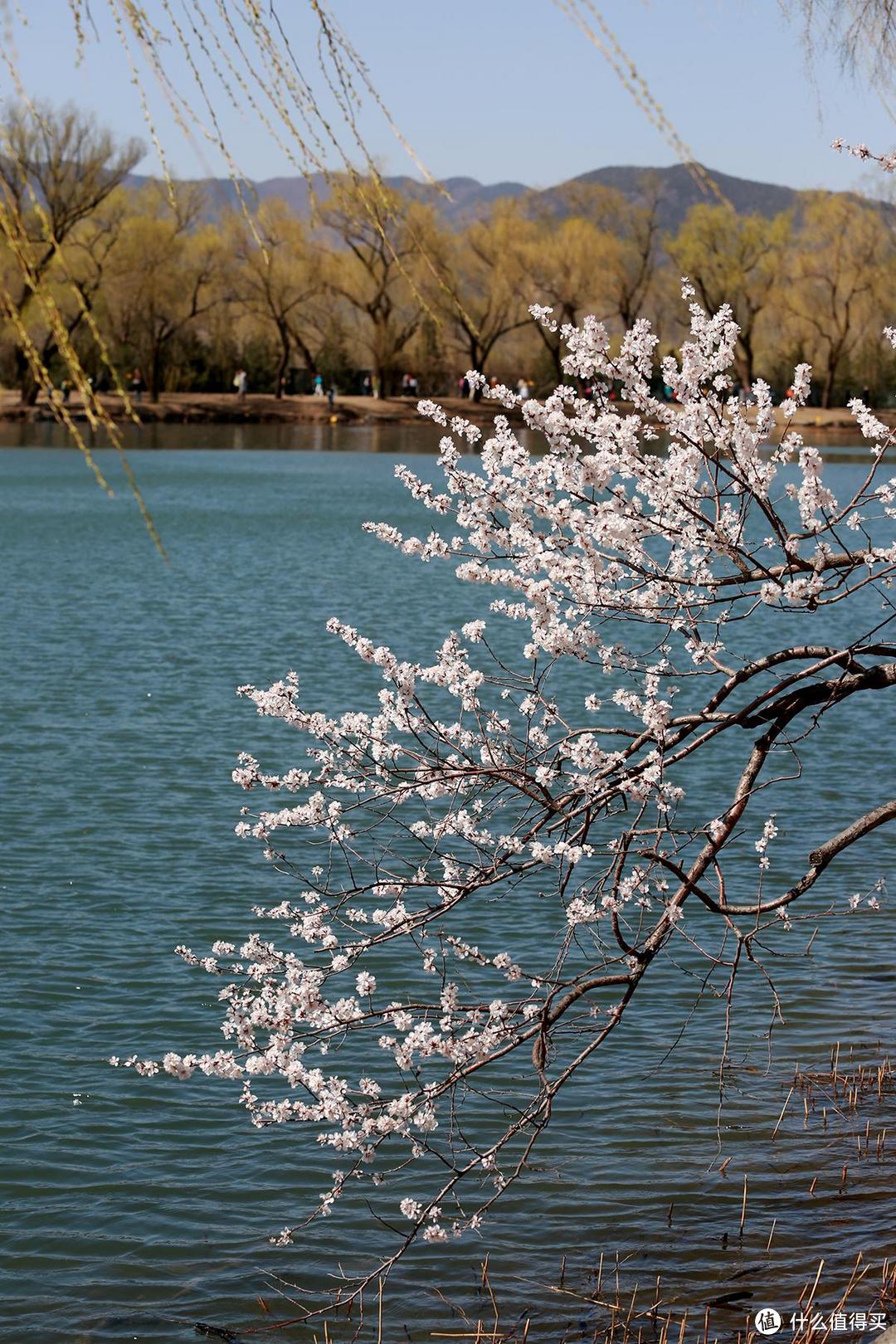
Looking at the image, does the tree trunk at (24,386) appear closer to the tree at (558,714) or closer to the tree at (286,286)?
the tree at (286,286)

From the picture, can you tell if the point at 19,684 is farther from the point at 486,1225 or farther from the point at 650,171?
the point at 650,171

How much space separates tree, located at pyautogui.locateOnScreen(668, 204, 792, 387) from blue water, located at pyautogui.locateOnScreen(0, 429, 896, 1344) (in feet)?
200

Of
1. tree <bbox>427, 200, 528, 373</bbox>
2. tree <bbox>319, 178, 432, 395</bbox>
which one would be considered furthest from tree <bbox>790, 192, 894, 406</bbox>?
tree <bbox>319, 178, 432, 395</bbox>

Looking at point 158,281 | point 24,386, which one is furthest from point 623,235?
point 24,386

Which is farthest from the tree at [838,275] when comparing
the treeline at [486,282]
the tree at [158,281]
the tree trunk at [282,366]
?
the tree at [158,281]

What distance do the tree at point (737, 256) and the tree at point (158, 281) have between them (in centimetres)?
2225

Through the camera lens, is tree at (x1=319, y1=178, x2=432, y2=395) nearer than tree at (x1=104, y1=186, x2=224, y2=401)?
No

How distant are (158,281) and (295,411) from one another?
13.0m

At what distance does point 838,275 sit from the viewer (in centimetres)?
7406

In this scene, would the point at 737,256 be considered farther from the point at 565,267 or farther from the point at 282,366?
the point at 282,366

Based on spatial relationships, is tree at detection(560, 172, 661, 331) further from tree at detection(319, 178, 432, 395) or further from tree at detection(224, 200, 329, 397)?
tree at detection(224, 200, 329, 397)

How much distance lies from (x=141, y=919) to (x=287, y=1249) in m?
4.18

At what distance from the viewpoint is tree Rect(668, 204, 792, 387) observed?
247 feet

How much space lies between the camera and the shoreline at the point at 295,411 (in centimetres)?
7612
